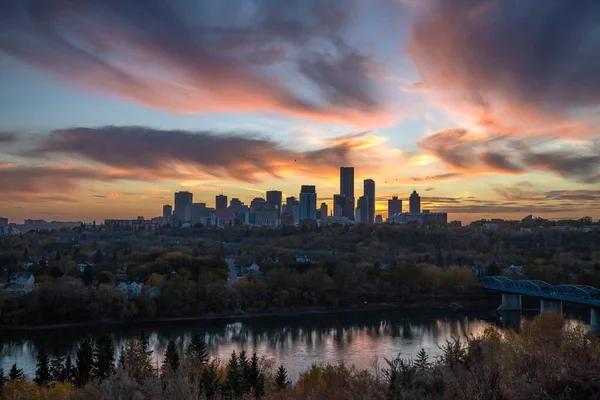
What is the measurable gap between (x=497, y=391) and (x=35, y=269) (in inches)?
1174

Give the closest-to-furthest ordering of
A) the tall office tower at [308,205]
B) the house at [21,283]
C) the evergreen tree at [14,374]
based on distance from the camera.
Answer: the evergreen tree at [14,374], the house at [21,283], the tall office tower at [308,205]

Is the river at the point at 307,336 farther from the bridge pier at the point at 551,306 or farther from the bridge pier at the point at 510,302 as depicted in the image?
the bridge pier at the point at 510,302

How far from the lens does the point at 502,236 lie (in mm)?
48938

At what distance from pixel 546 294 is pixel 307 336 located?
12.1m

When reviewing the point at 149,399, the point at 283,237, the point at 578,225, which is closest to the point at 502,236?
the point at 578,225

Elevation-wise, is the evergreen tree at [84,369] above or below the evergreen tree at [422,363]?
below

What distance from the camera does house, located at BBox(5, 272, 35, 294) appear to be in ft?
82.1

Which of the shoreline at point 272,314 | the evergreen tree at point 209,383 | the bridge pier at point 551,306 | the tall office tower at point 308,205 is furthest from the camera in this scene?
the tall office tower at point 308,205

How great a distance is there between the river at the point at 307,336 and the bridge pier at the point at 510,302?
1.95 meters

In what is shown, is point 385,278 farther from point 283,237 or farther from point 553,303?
point 283,237

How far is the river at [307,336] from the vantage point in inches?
634

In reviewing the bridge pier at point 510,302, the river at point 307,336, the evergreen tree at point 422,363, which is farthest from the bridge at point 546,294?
the evergreen tree at point 422,363

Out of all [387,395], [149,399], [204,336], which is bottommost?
[204,336]

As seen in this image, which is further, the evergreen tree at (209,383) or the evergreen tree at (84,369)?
the evergreen tree at (84,369)
